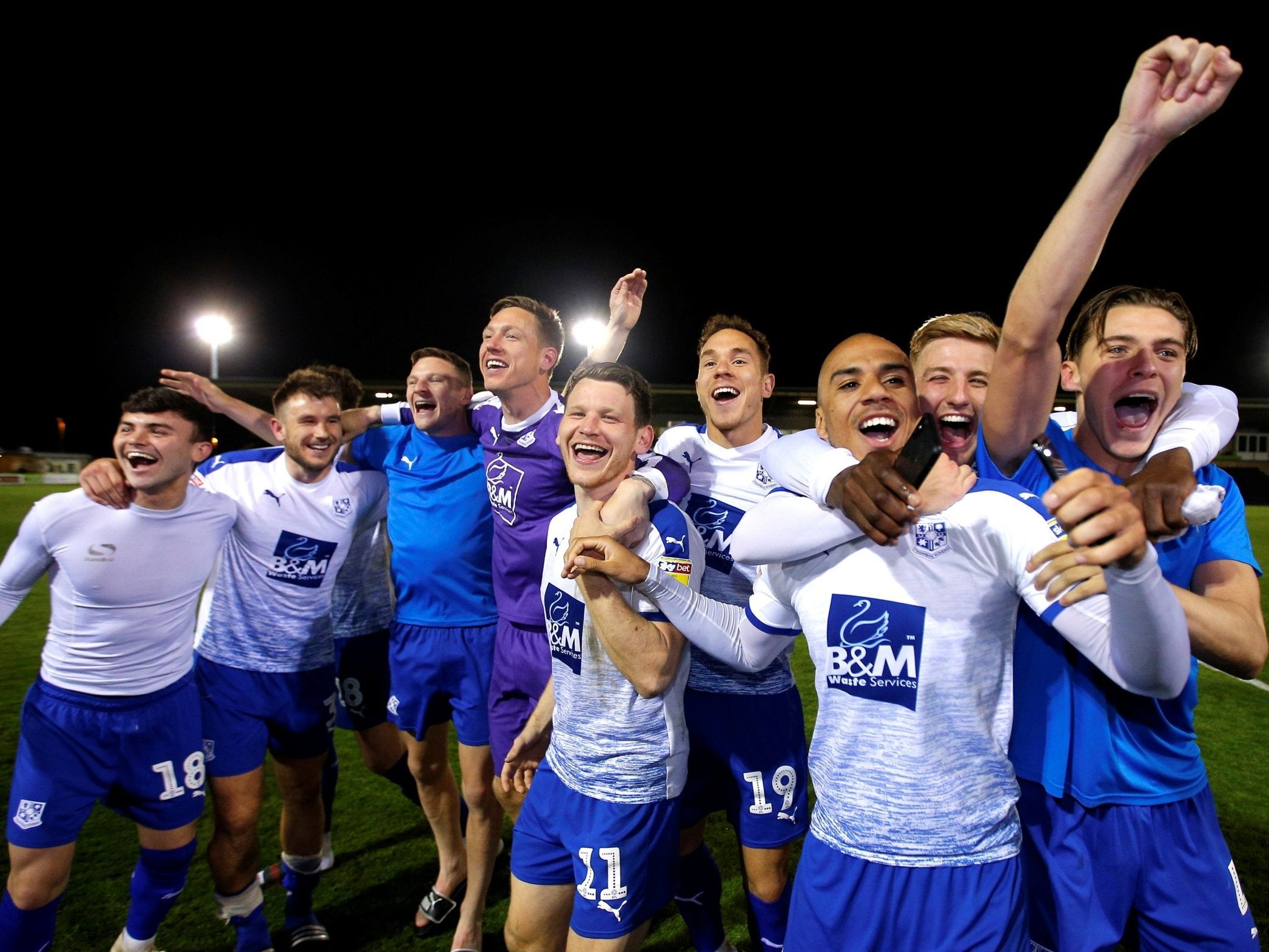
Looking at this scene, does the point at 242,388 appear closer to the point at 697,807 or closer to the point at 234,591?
the point at 234,591

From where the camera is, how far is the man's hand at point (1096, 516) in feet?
3.80

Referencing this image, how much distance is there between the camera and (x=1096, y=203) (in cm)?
160

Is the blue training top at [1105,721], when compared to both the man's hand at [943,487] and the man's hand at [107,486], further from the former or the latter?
the man's hand at [107,486]

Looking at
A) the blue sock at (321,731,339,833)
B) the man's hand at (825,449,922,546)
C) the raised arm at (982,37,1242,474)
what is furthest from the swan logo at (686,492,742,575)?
the blue sock at (321,731,339,833)

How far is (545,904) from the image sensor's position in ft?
7.70

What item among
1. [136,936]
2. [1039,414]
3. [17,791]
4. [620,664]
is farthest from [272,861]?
[1039,414]

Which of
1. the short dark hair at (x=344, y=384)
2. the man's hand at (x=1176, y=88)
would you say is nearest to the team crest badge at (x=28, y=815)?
the short dark hair at (x=344, y=384)

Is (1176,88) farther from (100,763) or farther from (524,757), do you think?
(100,763)

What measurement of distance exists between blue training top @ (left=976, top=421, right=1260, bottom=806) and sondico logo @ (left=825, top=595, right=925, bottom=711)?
45 centimetres

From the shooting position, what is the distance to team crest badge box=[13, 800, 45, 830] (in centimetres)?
273

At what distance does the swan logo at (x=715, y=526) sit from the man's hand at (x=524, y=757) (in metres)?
0.97

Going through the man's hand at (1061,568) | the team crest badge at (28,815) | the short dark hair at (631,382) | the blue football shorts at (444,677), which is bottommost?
the team crest badge at (28,815)

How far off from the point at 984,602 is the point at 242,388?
23282 millimetres

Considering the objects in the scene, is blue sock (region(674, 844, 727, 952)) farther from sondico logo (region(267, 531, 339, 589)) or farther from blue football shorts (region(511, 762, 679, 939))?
sondico logo (region(267, 531, 339, 589))
